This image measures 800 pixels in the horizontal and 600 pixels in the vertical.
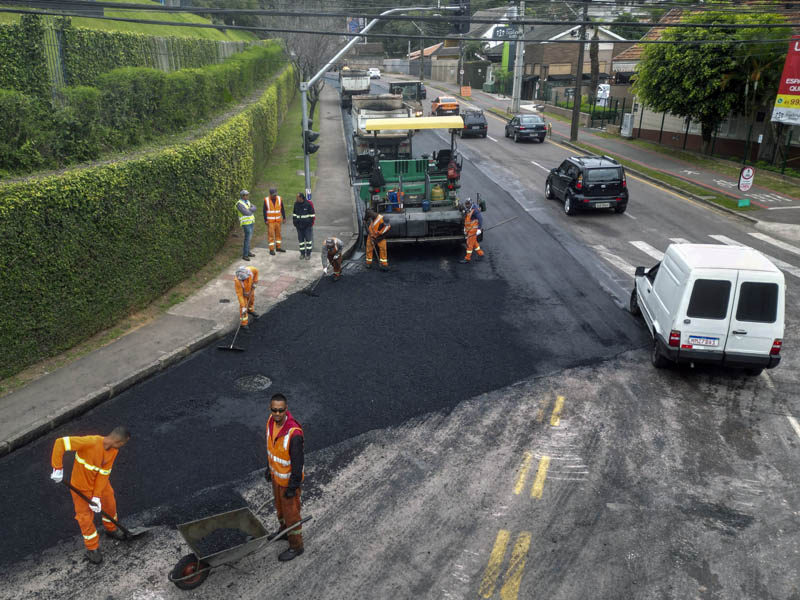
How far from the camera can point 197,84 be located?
18.5 m

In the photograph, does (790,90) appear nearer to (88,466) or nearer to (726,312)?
(726,312)

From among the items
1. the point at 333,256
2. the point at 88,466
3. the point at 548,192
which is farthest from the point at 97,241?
the point at 548,192

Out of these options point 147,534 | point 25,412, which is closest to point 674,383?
point 147,534

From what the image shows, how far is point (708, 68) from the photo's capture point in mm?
28188

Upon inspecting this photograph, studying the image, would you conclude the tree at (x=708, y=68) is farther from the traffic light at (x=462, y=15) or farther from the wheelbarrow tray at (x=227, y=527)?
the wheelbarrow tray at (x=227, y=527)

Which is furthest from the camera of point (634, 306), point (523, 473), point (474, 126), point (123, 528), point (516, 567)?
point (474, 126)

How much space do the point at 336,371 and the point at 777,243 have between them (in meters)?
14.5

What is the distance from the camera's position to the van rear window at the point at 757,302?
9.66 m

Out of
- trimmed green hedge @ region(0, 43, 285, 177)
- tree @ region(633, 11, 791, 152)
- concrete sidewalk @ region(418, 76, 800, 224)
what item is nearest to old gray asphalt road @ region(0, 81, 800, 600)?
trimmed green hedge @ region(0, 43, 285, 177)

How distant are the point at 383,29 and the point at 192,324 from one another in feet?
311

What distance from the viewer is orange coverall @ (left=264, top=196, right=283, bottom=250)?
640 inches

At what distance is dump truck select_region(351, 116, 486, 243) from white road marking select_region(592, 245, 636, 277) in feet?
11.4

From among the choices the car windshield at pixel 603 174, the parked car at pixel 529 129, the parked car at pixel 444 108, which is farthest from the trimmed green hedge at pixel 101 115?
the parked car at pixel 444 108

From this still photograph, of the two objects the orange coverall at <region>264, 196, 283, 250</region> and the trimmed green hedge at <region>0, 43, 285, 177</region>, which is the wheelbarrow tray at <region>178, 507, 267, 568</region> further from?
the orange coverall at <region>264, 196, 283, 250</region>
